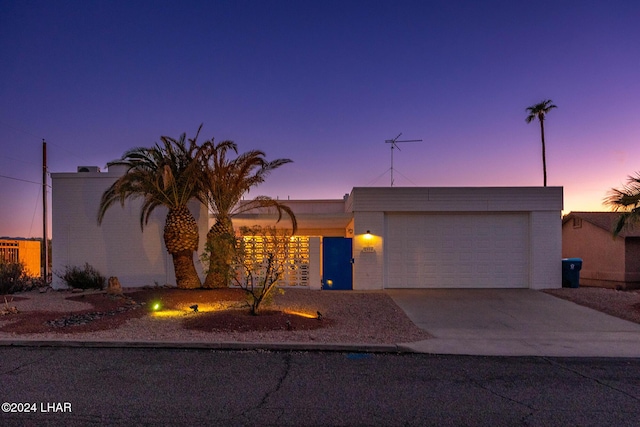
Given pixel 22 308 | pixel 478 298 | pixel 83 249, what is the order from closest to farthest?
pixel 22 308 → pixel 478 298 → pixel 83 249

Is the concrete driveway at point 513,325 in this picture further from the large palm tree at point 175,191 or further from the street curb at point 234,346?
the large palm tree at point 175,191

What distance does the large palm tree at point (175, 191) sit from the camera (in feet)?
48.0

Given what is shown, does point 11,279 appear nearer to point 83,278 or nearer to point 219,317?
point 83,278

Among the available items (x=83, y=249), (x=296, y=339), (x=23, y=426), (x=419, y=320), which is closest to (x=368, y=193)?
(x=419, y=320)

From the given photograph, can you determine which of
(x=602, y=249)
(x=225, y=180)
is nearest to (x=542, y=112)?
(x=602, y=249)

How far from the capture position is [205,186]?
15164 mm

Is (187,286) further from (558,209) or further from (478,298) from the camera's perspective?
(558,209)

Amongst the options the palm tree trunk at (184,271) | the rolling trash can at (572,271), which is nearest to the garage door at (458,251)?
the rolling trash can at (572,271)

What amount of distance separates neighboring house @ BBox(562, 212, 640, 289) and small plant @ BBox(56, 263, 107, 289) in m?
21.2

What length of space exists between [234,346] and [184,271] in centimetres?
774

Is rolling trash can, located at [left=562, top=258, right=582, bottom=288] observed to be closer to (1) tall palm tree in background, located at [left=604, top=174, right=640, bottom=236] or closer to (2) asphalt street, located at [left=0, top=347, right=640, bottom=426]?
(1) tall palm tree in background, located at [left=604, top=174, right=640, bottom=236]

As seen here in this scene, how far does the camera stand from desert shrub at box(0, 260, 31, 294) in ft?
49.8

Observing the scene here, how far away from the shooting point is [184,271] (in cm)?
1507

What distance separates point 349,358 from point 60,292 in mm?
12165
